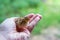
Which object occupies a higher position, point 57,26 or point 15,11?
point 15,11

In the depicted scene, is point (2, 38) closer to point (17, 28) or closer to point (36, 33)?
point (17, 28)

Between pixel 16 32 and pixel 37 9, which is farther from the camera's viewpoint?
pixel 37 9

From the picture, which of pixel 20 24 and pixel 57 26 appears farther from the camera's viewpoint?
pixel 57 26

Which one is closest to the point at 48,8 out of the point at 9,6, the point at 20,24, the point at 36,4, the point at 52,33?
the point at 36,4

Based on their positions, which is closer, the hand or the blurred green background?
the hand

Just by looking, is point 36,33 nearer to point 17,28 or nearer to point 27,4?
point 27,4

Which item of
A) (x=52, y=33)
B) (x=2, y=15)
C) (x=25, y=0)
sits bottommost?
(x=52, y=33)

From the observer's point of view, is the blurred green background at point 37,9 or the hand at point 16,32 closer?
the hand at point 16,32
